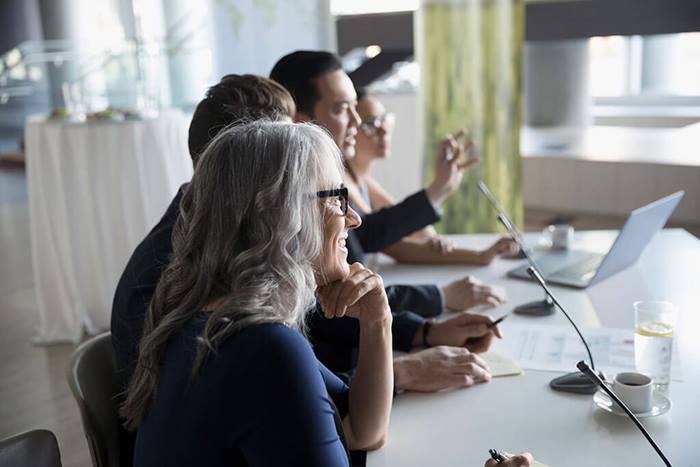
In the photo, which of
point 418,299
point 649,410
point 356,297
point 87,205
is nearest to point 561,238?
point 418,299

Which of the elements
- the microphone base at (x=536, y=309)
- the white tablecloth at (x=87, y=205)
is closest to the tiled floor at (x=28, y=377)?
the white tablecloth at (x=87, y=205)

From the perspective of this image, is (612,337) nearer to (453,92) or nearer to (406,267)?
(406,267)

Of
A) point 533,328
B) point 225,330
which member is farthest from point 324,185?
point 533,328

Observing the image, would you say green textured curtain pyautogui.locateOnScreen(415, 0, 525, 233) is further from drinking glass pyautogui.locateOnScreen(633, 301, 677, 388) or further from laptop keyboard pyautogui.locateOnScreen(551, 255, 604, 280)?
drinking glass pyautogui.locateOnScreen(633, 301, 677, 388)

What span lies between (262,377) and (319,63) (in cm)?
135

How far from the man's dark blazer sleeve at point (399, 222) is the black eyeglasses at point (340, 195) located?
103 centimetres

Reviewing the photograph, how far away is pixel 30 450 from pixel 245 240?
0.53 m

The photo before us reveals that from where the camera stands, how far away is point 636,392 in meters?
1.24

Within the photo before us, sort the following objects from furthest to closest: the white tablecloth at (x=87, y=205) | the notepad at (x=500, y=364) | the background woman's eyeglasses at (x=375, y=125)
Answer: the white tablecloth at (x=87, y=205) < the background woman's eyeglasses at (x=375, y=125) < the notepad at (x=500, y=364)

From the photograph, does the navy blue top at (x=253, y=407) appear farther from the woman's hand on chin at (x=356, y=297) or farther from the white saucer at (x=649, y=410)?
the white saucer at (x=649, y=410)

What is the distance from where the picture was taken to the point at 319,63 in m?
2.11

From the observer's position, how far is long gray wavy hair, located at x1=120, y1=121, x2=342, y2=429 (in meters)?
0.99

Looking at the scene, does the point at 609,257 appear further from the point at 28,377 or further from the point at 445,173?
the point at 28,377

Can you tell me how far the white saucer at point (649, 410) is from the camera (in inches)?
48.9
